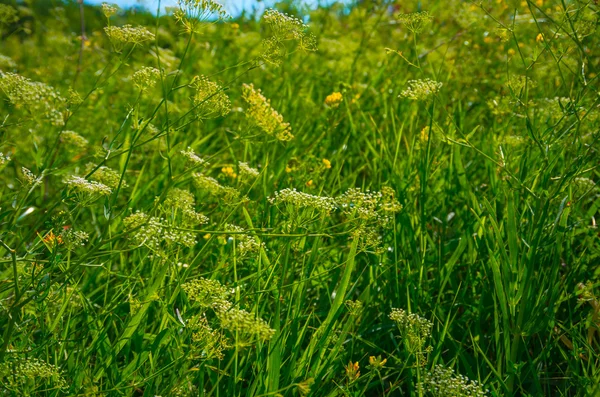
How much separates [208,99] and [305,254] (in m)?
0.67

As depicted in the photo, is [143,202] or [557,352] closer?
[557,352]

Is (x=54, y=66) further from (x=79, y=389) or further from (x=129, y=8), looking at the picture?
(x=79, y=389)

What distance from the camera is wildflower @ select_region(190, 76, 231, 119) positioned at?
181 centimetres

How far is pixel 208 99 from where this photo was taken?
1805mm

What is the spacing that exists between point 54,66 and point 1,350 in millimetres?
3941

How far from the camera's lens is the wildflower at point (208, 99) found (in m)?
1.81

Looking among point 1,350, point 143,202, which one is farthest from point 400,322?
point 143,202

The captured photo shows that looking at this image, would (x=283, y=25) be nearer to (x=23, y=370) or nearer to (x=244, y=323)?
(x=244, y=323)

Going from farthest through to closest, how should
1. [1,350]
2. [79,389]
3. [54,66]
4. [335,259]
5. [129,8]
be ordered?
[54,66] < [129,8] < [335,259] < [79,389] < [1,350]

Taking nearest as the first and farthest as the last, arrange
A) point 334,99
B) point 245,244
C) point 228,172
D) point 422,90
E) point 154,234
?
point 154,234
point 245,244
point 422,90
point 228,172
point 334,99

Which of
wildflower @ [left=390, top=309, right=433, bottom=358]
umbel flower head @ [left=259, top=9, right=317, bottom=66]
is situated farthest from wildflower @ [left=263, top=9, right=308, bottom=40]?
wildflower @ [left=390, top=309, right=433, bottom=358]

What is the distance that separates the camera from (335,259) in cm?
249

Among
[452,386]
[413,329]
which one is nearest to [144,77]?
[413,329]

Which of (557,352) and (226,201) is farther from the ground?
(226,201)
